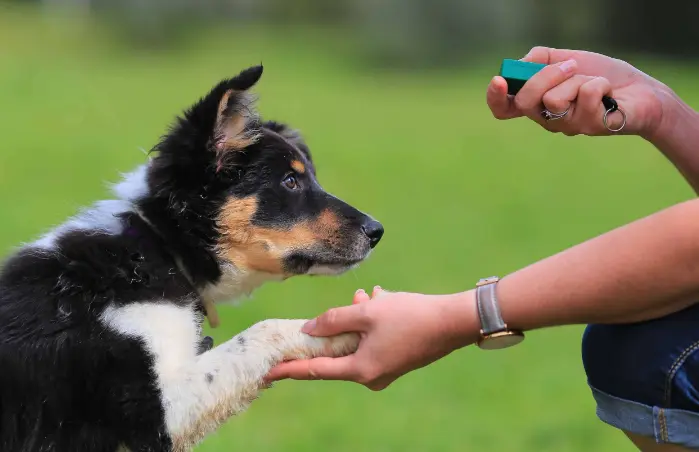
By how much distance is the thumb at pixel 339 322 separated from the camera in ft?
10.7

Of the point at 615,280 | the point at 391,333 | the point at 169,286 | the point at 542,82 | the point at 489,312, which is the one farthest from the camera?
the point at 169,286

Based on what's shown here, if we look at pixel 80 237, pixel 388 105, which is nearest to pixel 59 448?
pixel 80 237

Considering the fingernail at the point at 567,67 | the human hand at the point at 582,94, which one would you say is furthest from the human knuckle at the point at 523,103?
the fingernail at the point at 567,67

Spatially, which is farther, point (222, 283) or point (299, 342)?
point (222, 283)

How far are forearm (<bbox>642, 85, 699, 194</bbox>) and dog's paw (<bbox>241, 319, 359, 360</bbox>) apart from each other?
1320 millimetres

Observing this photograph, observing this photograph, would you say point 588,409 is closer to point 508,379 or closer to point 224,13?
point 508,379

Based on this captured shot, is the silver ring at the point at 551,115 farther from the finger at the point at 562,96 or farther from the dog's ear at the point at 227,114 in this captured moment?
the dog's ear at the point at 227,114

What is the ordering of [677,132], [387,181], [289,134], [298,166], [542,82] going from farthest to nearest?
[387,181] < [289,134] < [298,166] < [677,132] < [542,82]

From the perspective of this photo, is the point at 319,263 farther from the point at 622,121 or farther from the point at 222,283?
the point at 622,121

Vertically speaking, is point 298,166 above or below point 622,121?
below

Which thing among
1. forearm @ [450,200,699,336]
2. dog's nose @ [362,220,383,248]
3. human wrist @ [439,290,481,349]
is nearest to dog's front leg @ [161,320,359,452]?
human wrist @ [439,290,481,349]

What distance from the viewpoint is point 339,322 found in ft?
A: 10.9

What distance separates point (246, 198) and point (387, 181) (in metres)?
10.6

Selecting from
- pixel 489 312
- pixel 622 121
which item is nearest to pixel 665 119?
pixel 622 121
